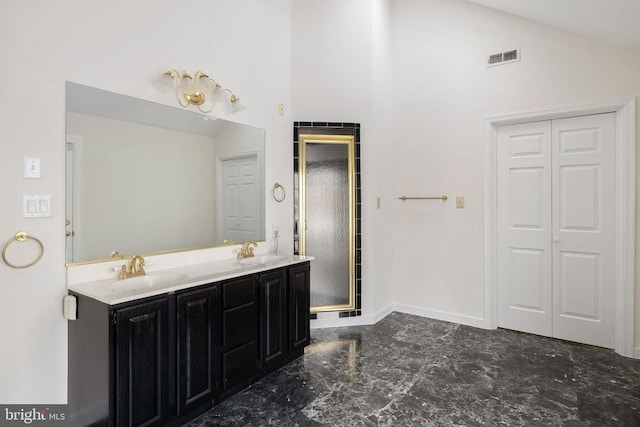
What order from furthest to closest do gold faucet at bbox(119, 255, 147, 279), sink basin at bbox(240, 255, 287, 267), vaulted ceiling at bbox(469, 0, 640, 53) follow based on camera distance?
sink basin at bbox(240, 255, 287, 267) < vaulted ceiling at bbox(469, 0, 640, 53) < gold faucet at bbox(119, 255, 147, 279)

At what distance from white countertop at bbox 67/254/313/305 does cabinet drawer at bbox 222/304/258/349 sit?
234 mm

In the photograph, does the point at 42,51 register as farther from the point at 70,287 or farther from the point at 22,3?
the point at 70,287

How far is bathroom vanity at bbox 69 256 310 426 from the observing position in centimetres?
163

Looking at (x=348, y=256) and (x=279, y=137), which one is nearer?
(x=279, y=137)

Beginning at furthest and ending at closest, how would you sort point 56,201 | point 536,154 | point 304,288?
point 536,154
point 304,288
point 56,201

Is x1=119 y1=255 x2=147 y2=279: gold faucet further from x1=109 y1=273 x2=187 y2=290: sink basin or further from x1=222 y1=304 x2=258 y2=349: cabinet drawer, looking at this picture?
x1=222 y1=304 x2=258 y2=349: cabinet drawer

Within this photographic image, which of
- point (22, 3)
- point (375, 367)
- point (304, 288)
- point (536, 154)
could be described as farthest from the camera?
point (536, 154)

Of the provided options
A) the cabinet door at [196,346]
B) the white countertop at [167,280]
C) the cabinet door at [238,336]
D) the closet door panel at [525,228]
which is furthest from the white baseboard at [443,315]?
the cabinet door at [196,346]

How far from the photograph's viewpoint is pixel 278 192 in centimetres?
327

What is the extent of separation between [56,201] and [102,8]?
1126mm

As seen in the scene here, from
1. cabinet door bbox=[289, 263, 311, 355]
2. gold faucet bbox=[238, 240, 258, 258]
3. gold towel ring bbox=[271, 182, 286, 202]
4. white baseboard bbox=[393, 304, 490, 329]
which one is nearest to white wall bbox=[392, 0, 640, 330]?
white baseboard bbox=[393, 304, 490, 329]

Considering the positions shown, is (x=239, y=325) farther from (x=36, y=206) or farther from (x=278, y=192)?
(x=278, y=192)

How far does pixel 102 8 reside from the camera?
1.96 metres

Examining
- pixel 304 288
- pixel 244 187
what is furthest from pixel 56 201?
pixel 304 288
